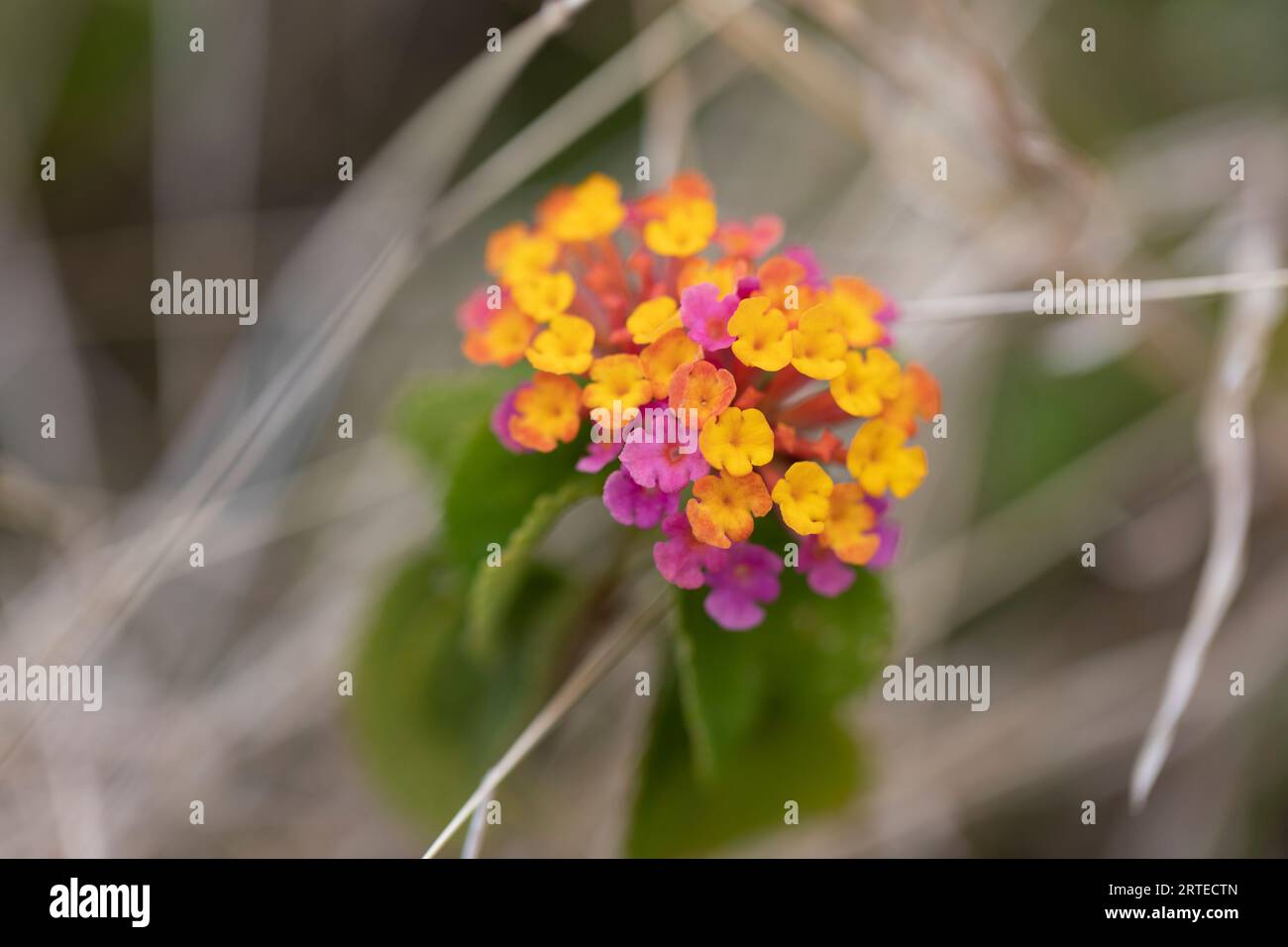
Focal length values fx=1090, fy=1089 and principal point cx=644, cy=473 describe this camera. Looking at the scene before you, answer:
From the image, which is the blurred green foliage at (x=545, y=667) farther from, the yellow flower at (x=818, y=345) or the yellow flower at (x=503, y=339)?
the yellow flower at (x=818, y=345)

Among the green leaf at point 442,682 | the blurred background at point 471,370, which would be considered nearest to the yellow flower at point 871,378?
the green leaf at point 442,682

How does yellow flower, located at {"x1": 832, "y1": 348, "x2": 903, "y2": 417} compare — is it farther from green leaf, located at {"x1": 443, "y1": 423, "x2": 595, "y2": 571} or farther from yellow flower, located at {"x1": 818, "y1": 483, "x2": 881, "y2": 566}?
green leaf, located at {"x1": 443, "y1": 423, "x2": 595, "y2": 571}

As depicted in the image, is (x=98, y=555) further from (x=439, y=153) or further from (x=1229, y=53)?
(x=1229, y=53)

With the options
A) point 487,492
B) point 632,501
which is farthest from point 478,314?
point 632,501

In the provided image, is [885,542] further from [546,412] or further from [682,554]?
[546,412]

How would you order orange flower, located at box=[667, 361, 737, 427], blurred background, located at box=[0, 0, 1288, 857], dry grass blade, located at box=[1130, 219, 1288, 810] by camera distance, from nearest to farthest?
1. orange flower, located at box=[667, 361, 737, 427]
2. dry grass blade, located at box=[1130, 219, 1288, 810]
3. blurred background, located at box=[0, 0, 1288, 857]

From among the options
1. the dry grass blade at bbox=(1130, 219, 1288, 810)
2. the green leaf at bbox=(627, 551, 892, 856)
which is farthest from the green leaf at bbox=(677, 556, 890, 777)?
the dry grass blade at bbox=(1130, 219, 1288, 810)

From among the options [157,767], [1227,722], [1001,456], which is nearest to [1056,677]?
[1227,722]

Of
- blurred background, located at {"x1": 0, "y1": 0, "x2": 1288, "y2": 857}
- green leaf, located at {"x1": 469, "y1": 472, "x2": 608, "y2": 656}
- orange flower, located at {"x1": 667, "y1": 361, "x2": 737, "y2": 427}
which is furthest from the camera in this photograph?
blurred background, located at {"x1": 0, "y1": 0, "x2": 1288, "y2": 857}
